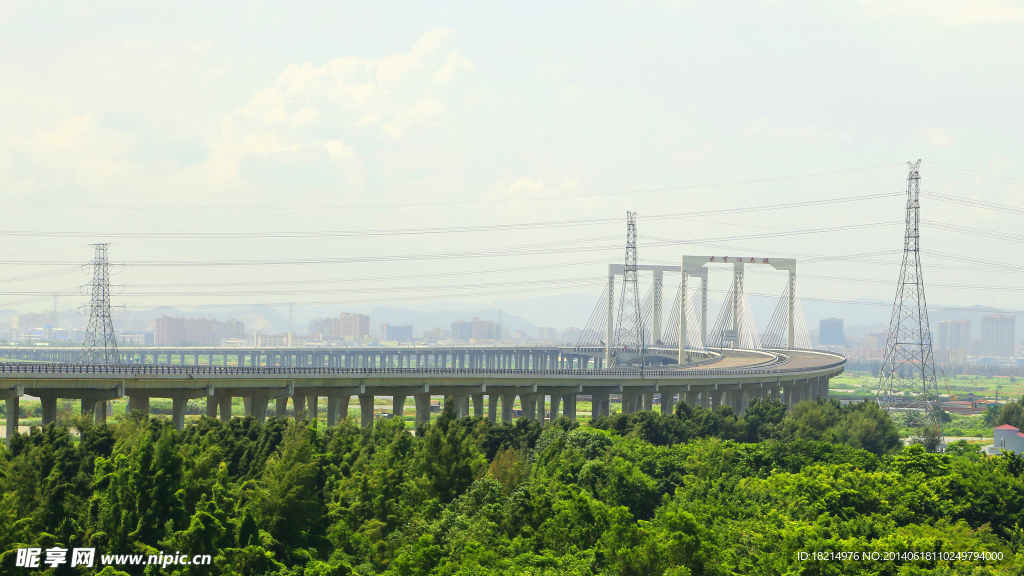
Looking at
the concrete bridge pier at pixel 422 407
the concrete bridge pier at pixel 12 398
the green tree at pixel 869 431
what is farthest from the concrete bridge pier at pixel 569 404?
the concrete bridge pier at pixel 12 398

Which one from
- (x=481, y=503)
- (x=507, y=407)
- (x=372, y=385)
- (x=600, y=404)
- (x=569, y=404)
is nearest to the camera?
(x=481, y=503)

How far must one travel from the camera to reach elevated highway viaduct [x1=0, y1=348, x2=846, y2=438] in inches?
2702

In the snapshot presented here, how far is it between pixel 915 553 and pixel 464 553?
16.0 m

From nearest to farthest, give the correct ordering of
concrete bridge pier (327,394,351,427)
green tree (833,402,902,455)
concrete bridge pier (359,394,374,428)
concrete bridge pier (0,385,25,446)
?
1. concrete bridge pier (0,385,25,446)
2. concrete bridge pier (327,394,351,427)
3. concrete bridge pier (359,394,374,428)
4. green tree (833,402,902,455)

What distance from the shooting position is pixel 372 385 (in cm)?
8806

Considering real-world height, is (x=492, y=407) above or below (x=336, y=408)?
below

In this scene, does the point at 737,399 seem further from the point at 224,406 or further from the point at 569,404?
the point at 224,406

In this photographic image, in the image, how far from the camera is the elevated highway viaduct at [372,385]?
6862 centimetres

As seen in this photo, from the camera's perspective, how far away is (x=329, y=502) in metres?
46.2

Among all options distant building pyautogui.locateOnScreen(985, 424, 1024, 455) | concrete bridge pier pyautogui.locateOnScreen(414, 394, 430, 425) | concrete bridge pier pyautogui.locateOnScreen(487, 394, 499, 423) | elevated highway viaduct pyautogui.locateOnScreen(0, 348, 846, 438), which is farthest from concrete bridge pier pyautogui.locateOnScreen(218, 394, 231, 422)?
distant building pyautogui.locateOnScreen(985, 424, 1024, 455)

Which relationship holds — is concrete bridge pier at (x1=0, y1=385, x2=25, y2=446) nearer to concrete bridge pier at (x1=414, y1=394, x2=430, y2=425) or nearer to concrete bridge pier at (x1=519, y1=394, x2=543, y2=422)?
concrete bridge pier at (x1=414, y1=394, x2=430, y2=425)

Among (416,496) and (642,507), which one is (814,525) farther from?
(416,496)

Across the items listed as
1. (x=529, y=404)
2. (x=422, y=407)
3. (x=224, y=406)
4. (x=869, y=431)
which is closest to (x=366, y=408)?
(x=422, y=407)

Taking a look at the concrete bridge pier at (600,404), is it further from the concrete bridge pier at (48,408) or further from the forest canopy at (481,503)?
the concrete bridge pier at (48,408)
